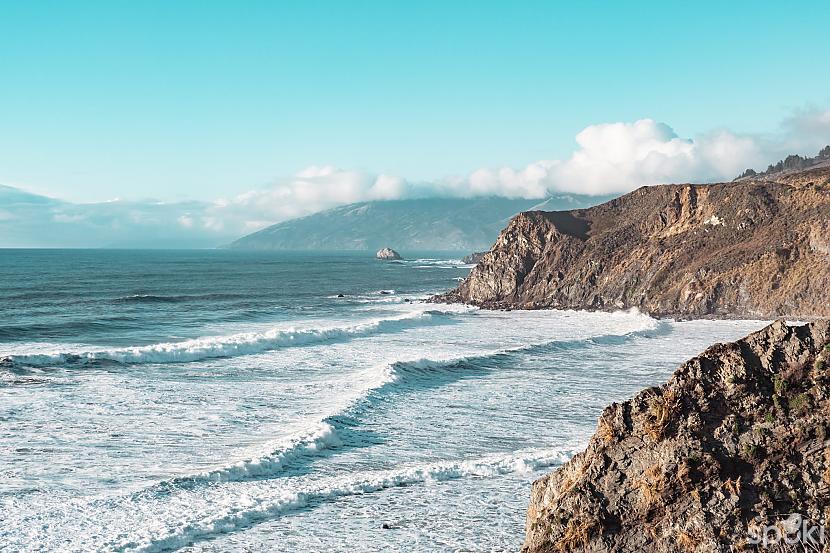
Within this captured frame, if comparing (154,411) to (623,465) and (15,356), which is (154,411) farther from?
(623,465)

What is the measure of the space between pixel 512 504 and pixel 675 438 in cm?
577

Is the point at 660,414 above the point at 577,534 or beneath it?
above

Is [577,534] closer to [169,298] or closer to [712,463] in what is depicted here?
[712,463]

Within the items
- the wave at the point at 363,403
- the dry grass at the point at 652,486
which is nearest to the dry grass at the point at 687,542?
the dry grass at the point at 652,486

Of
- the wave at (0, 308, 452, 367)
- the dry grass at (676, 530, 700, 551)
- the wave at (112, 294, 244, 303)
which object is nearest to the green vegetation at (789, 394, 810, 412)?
the dry grass at (676, 530, 700, 551)

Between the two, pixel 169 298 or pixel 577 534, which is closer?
pixel 577 534

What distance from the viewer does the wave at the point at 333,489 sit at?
38.1ft

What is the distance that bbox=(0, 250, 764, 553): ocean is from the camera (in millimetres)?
12047

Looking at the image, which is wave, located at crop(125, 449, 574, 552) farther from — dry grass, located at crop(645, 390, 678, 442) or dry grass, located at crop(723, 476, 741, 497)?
dry grass, located at crop(723, 476, 741, 497)

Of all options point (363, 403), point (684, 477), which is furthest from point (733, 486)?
point (363, 403)

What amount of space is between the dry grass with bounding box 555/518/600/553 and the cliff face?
153 ft

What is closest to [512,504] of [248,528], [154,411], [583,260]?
[248,528]

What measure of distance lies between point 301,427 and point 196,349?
19.1 meters

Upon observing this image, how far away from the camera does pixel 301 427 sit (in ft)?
62.9
